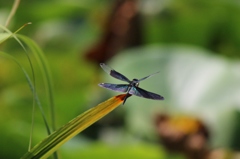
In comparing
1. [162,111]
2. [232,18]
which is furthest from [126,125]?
[232,18]

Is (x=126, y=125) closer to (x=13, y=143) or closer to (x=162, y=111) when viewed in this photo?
(x=162, y=111)

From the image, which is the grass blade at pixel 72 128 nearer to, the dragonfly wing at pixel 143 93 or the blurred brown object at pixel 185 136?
the dragonfly wing at pixel 143 93

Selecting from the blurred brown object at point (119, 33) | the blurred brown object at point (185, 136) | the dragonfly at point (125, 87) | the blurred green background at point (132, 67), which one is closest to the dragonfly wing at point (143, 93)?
the dragonfly at point (125, 87)

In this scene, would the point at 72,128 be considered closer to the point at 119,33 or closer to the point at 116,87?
the point at 116,87

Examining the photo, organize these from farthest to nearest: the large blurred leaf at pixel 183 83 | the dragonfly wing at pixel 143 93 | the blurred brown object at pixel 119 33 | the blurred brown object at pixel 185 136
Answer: the blurred brown object at pixel 119 33 → the large blurred leaf at pixel 183 83 → the blurred brown object at pixel 185 136 → the dragonfly wing at pixel 143 93

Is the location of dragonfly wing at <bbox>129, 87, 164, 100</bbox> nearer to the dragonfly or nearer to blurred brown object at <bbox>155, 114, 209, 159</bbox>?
the dragonfly

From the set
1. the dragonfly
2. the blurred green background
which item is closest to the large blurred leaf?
the blurred green background
